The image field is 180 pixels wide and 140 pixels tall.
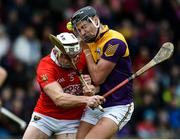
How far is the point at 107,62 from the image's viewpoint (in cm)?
1068

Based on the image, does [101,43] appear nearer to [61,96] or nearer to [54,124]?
[61,96]

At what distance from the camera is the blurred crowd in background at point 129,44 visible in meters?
16.1

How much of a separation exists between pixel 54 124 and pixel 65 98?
648mm

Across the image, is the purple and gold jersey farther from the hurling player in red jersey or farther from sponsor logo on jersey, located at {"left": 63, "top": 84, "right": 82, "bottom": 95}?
sponsor logo on jersey, located at {"left": 63, "top": 84, "right": 82, "bottom": 95}

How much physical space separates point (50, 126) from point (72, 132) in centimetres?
28

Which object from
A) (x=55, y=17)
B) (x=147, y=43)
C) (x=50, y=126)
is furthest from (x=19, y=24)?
(x=50, y=126)

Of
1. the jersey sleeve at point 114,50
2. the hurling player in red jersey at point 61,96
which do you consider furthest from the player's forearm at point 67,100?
the jersey sleeve at point 114,50

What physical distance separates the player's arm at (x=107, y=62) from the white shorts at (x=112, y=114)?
0.37 m

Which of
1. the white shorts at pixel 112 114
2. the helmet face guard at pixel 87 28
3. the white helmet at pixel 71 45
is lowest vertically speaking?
the white shorts at pixel 112 114

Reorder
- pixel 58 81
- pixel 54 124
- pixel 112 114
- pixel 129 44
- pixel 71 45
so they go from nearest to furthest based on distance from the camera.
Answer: pixel 71 45, pixel 112 114, pixel 58 81, pixel 54 124, pixel 129 44

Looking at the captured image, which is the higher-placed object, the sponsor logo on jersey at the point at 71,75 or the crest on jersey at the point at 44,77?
the crest on jersey at the point at 44,77

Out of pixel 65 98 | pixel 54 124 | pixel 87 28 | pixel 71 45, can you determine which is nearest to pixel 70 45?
pixel 71 45

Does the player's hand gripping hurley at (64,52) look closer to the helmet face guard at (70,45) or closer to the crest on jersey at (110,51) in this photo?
the helmet face guard at (70,45)

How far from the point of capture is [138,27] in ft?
60.7
